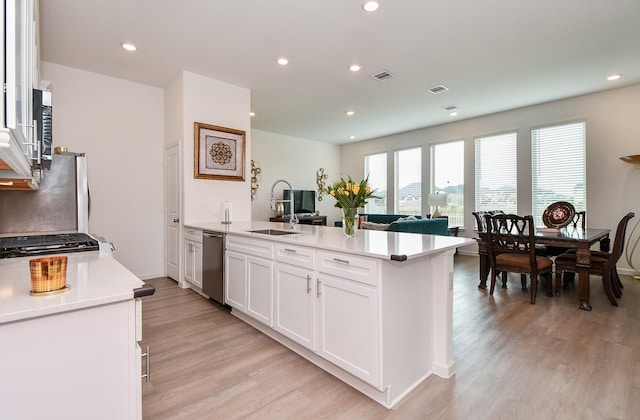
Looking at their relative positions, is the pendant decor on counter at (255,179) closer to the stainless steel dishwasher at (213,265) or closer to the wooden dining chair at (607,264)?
the stainless steel dishwasher at (213,265)

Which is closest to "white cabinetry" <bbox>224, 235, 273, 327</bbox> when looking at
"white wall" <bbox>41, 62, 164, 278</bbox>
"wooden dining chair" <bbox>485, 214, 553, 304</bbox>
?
"white wall" <bbox>41, 62, 164, 278</bbox>

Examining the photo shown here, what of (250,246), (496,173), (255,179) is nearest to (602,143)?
(496,173)

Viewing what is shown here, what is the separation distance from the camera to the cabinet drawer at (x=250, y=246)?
8.41 ft

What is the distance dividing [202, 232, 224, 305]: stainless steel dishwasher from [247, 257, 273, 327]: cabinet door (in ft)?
1.88

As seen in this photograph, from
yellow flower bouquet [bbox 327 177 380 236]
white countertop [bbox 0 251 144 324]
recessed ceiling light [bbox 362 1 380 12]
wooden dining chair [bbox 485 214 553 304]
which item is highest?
recessed ceiling light [bbox 362 1 380 12]

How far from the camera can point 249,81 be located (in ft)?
14.3

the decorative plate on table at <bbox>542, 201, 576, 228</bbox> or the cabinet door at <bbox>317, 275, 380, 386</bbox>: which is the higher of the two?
the decorative plate on table at <bbox>542, 201, 576, 228</bbox>

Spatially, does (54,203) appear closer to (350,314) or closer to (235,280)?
(235,280)

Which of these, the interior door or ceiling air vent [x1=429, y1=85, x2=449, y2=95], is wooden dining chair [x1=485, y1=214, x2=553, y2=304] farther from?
the interior door

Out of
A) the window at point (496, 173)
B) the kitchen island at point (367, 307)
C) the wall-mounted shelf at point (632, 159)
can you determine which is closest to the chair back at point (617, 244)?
the wall-mounted shelf at point (632, 159)

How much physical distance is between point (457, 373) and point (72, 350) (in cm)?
216

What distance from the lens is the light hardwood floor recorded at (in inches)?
67.7

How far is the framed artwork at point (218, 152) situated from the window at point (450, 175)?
182 inches

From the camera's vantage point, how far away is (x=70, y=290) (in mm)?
1027
